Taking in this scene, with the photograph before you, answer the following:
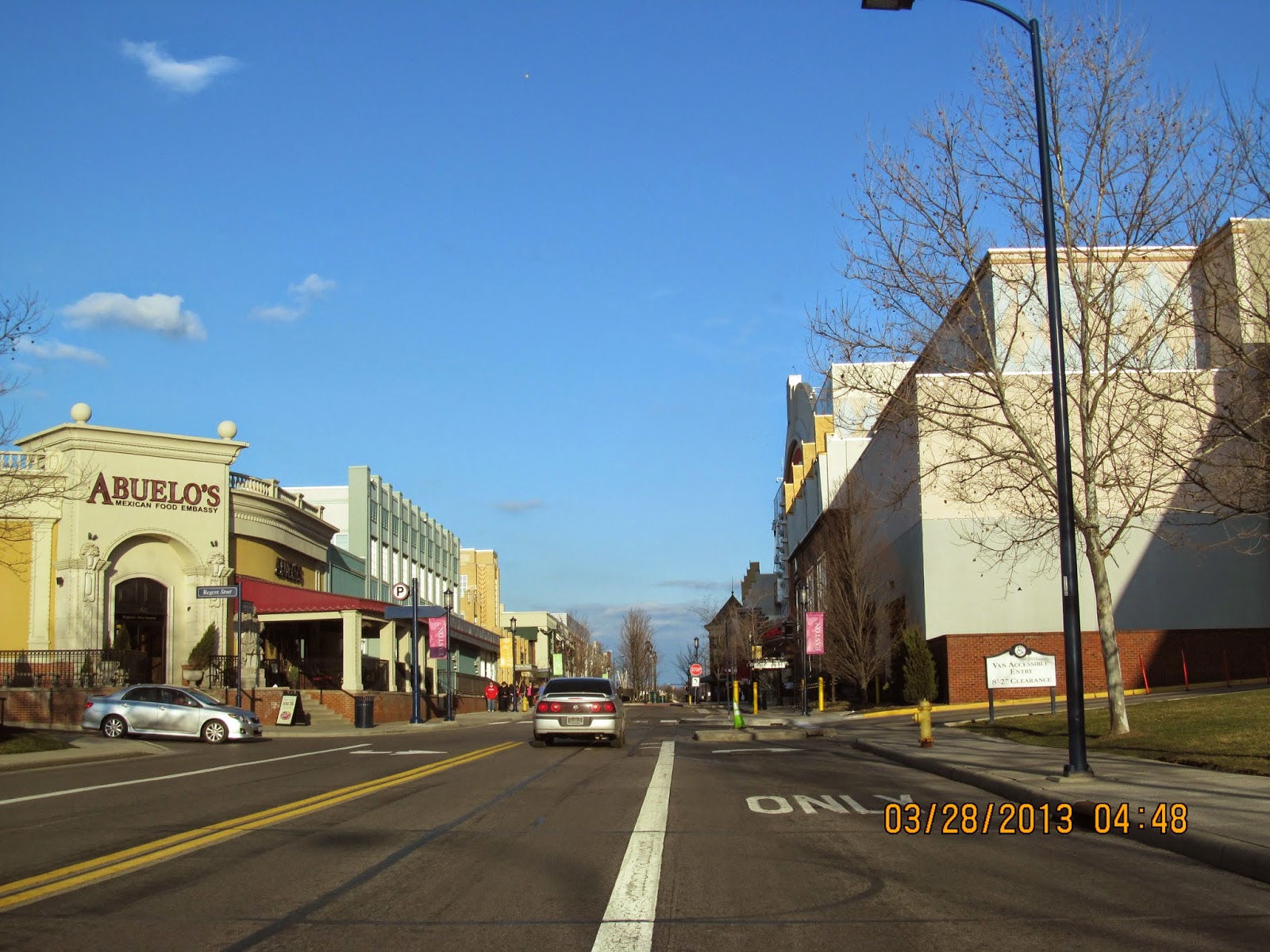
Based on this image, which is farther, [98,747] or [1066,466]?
[98,747]

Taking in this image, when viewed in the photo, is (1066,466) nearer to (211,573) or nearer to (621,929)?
(621,929)

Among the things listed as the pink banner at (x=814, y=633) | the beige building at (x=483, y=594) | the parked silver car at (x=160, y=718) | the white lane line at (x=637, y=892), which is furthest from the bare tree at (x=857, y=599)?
the beige building at (x=483, y=594)

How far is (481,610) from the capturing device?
318ft

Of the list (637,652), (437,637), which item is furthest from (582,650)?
(437,637)

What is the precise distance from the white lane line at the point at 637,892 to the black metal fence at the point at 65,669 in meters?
28.4

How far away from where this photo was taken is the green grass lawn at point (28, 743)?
2405 centimetres

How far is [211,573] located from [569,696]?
20.8 meters

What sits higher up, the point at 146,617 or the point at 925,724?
the point at 146,617

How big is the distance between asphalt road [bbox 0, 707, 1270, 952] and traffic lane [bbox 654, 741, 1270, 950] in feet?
0.10

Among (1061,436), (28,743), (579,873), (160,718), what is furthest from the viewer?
(160,718)

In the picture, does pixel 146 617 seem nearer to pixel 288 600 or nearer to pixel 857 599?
pixel 288 600

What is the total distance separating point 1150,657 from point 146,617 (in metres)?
34.3

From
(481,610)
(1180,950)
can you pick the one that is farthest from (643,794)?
(481,610)

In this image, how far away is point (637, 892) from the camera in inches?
316
